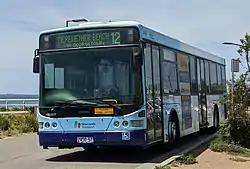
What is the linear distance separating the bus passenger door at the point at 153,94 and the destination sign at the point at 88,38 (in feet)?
2.32

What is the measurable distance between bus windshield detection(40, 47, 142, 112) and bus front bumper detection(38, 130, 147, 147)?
2.51ft

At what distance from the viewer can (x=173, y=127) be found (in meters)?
14.9

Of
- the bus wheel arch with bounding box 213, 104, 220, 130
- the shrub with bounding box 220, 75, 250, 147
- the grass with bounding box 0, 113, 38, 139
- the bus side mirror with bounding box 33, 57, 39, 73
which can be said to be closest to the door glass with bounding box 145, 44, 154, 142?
the bus side mirror with bounding box 33, 57, 39, 73

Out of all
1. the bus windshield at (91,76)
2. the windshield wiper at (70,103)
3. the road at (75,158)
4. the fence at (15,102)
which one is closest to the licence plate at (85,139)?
the road at (75,158)

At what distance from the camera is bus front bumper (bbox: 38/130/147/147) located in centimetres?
1200

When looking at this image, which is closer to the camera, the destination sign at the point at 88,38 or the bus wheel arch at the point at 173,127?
the destination sign at the point at 88,38

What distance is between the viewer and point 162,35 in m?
14.4

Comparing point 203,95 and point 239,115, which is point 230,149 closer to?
point 239,115

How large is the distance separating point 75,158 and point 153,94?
110 inches

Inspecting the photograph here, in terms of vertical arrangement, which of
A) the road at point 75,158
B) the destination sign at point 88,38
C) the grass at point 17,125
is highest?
the destination sign at point 88,38

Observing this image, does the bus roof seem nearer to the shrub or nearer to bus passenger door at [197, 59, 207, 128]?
bus passenger door at [197, 59, 207, 128]

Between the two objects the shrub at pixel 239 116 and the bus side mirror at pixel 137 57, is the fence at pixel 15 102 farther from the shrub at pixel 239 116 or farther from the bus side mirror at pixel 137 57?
the bus side mirror at pixel 137 57

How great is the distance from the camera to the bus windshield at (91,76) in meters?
12.1

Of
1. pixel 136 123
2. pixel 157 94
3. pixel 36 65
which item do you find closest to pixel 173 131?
pixel 157 94
